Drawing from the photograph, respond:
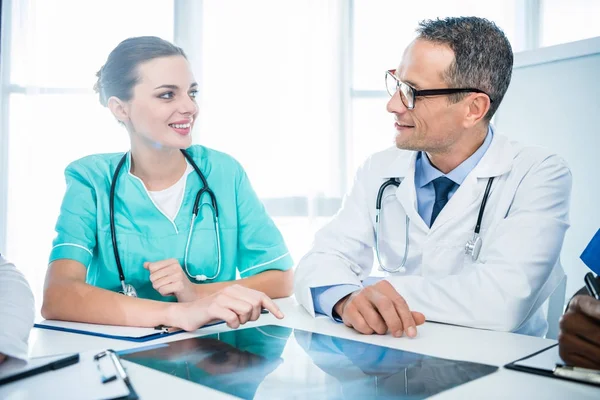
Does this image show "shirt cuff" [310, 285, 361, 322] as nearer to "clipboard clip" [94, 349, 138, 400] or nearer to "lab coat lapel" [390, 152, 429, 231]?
"lab coat lapel" [390, 152, 429, 231]

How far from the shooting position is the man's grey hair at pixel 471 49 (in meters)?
1.36

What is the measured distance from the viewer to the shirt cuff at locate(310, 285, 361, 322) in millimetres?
1138

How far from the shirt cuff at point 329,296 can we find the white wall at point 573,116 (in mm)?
673

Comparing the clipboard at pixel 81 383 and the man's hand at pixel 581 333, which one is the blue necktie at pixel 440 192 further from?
the clipboard at pixel 81 383

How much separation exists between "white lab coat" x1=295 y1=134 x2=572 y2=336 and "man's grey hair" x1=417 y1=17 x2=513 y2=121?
160 mm

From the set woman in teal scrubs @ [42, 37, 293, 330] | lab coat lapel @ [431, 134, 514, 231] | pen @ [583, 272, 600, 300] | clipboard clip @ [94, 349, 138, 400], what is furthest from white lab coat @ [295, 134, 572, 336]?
clipboard clip @ [94, 349, 138, 400]

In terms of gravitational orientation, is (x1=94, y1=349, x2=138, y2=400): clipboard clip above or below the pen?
below

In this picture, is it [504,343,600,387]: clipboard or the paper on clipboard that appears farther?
the paper on clipboard

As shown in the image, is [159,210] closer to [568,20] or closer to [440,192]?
[440,192]

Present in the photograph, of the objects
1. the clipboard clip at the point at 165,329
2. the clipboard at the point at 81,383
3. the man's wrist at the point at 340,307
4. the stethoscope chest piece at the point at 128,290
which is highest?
the clipboard at the point at 81,383

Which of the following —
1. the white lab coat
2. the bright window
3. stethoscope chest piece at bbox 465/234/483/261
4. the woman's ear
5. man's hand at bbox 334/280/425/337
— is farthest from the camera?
the bright window

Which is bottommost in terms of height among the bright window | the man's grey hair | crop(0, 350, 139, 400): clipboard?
crop(0, 350, 139, 400): clipboard

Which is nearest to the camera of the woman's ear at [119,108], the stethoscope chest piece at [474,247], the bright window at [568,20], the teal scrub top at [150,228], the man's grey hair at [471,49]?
the stethoscope chest piece at [474,247]

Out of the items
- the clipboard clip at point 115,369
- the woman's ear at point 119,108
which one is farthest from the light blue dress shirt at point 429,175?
the woman's ear at point 119,108
